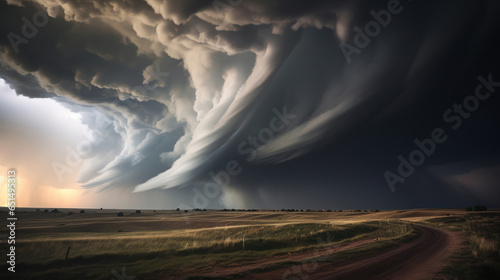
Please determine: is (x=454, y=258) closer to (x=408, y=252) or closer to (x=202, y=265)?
(x=408, y=252)

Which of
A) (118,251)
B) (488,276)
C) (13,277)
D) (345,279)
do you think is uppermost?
(118,251)

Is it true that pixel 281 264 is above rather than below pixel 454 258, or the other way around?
above

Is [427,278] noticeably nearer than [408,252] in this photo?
Yes

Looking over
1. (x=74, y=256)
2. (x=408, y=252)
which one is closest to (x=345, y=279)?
(x=408, y=252)

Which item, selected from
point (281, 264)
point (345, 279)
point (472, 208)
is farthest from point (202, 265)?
point (472, 208)

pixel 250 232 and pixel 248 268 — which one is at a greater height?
pixel 250 232

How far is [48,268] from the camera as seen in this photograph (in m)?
16.6

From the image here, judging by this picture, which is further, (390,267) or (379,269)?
(390,267)

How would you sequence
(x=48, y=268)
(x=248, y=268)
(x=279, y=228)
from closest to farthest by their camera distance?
(x=248, y=268) → (x=48, y=268) → (x=279, y=228)

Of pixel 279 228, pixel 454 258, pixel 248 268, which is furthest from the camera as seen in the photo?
pixel 279 228

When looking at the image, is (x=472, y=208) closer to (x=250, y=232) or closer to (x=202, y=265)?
(x=250, y=232)

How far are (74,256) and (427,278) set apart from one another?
81.8 feet

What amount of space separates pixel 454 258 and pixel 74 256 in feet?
95.0

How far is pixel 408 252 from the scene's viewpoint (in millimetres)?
18250
